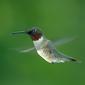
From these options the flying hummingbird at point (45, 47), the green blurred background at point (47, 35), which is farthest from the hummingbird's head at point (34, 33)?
the green blurred background at point (47, 35)

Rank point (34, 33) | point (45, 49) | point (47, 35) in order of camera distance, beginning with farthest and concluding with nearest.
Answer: point (47, 35) → point (45, 49) → point (34, 33)

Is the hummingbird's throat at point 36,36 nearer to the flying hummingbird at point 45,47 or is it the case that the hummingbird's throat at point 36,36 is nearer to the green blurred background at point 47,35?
the flying hummingbird at point 45,47

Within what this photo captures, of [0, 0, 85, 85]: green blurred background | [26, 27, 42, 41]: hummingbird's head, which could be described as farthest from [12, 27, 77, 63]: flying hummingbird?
[0, 0, 85, 85]: green blurred background

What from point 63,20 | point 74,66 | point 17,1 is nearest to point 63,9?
point 63,20

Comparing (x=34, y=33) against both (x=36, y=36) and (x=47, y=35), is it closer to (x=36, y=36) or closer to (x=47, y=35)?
(x=36, y=36)

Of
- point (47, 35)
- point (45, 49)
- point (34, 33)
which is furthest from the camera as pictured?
point (47, 35)

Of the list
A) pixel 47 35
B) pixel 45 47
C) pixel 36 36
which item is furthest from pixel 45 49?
pixel 47 35

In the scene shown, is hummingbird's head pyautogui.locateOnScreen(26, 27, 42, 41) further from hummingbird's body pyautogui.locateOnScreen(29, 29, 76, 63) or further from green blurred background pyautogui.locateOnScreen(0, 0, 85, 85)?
green blurred background pyautogui.locateOnScreen(0, 0, 85, 85)
